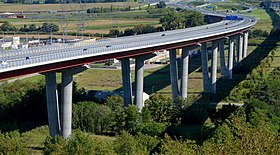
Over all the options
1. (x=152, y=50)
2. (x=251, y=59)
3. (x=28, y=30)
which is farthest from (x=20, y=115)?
(x=28, y=30)

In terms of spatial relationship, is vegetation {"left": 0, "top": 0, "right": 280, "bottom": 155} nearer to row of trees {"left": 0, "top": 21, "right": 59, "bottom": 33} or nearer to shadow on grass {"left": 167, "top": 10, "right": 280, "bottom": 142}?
shadow on grass {"left": 167, "top": 10, "right": 280, "bottom": 142}

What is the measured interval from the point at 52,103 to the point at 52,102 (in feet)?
0.28

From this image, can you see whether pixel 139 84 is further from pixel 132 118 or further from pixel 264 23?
pixel 264 23

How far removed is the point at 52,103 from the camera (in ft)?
119

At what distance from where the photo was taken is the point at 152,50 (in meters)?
48.5

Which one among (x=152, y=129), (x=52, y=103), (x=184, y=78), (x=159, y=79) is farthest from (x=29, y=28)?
(x=152, y=129)

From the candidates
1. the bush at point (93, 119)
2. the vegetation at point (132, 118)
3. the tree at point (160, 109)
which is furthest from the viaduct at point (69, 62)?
the tree at point (160, 109)

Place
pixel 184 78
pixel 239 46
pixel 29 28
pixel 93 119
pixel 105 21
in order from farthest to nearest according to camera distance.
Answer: pixel 105 21, pixel 29 28, pixel 239 46, pixel 184 78, pixel 93 119

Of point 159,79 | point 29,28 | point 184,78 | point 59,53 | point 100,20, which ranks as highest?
point 59,53

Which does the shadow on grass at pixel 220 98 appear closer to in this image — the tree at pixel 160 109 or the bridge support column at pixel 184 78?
the tree at pixel 160 109

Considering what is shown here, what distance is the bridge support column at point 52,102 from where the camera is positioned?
35.8 metres

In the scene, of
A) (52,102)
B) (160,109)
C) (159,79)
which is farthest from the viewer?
(159,79)

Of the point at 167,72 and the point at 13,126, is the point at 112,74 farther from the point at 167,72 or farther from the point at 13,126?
the point at 13,126

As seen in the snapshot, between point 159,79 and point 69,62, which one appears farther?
point 159,79
